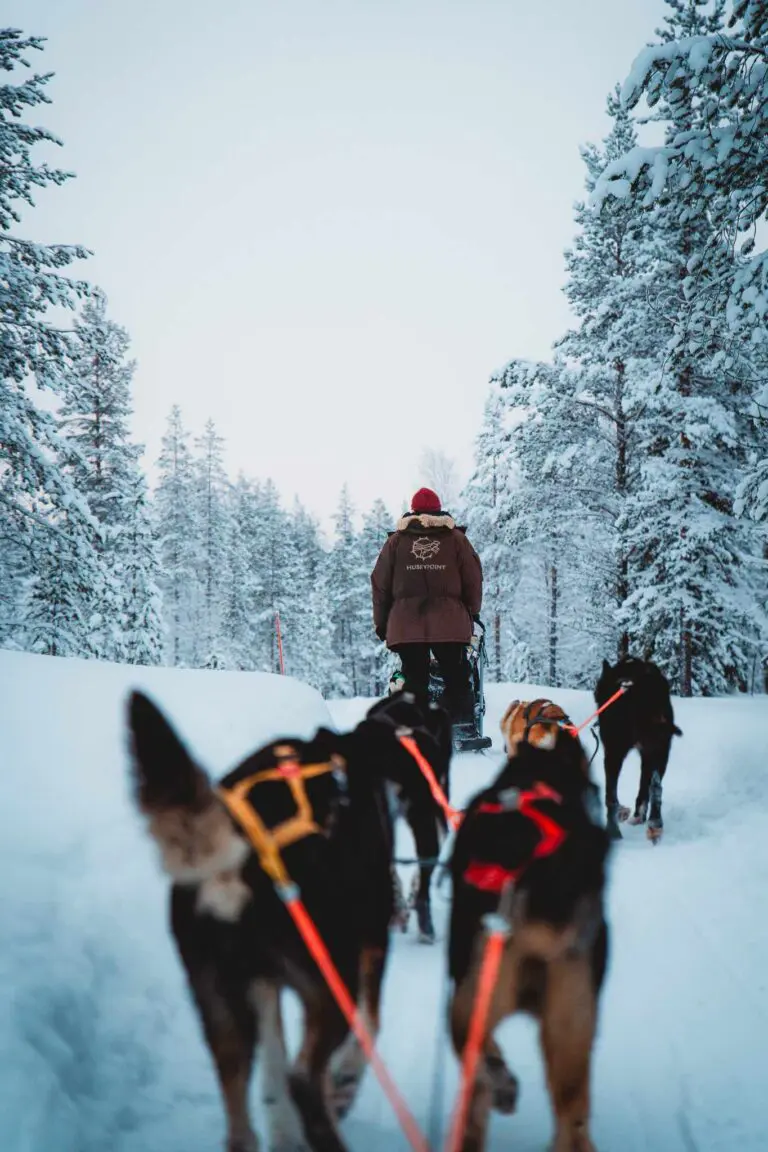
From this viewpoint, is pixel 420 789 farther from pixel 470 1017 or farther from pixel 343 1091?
pixel 470 1017

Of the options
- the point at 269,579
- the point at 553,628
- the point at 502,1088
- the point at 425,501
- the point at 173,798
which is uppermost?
the point at 269,579

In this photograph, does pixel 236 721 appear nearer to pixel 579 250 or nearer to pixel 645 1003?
pixel 645 1003

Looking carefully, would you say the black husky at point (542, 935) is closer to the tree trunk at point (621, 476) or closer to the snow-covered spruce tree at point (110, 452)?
the tree trunk at point (621, 476)

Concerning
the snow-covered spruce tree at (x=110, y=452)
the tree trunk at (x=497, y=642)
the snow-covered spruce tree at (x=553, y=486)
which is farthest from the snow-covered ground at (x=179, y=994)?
the tree trunk at (x=497, y=642)

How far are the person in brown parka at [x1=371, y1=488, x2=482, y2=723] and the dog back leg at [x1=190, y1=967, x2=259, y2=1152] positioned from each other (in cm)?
439

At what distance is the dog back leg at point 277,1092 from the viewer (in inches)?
66.8

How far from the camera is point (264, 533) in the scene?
3456cm

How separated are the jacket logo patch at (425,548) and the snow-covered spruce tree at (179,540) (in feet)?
92.9

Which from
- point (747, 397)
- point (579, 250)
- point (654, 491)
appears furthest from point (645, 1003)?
point (579, 250)

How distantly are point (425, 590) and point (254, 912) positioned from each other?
4649 millimetres

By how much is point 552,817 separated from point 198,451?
37260 millimetres

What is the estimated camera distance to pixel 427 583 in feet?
20.0

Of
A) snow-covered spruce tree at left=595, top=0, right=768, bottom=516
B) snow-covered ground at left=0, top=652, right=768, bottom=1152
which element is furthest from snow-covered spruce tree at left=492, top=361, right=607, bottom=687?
snow-covered ground at left=0, top=652, right=768, bottom=1152

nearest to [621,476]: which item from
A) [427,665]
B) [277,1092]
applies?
[427,665]
